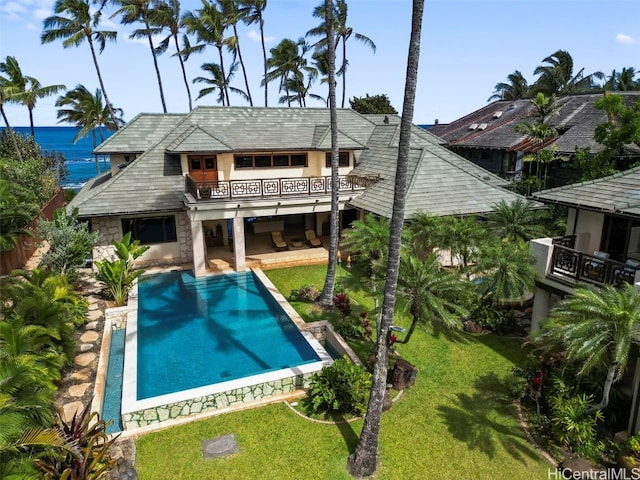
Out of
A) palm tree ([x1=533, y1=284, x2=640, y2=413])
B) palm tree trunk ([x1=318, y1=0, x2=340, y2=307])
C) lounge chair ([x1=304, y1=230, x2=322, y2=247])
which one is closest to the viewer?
palm tree ([x1=533, y1=284, x2=640, y2=413])

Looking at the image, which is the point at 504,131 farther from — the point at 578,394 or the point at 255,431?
the point at 255,431

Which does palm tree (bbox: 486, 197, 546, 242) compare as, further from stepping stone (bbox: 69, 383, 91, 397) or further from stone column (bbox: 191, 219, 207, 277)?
stepping stone (bbox: 69, 383, 91, 397)

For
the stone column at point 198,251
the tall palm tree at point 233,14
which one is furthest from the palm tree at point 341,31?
the stone column at point 198,251

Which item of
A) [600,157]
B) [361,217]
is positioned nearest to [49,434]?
[361,217]

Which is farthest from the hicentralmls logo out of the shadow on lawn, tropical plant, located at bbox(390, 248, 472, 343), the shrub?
the shrub

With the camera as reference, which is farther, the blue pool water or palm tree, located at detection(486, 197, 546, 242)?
palm tree, located at detection(486, 197, 546, 242)

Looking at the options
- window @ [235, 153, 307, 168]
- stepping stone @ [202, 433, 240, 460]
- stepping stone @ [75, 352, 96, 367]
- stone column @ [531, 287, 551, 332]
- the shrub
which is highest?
window @ [235, 153, 307, 168]

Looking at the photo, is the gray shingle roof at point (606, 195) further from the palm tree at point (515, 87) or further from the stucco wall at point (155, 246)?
the palm tree at point (515, 87)
